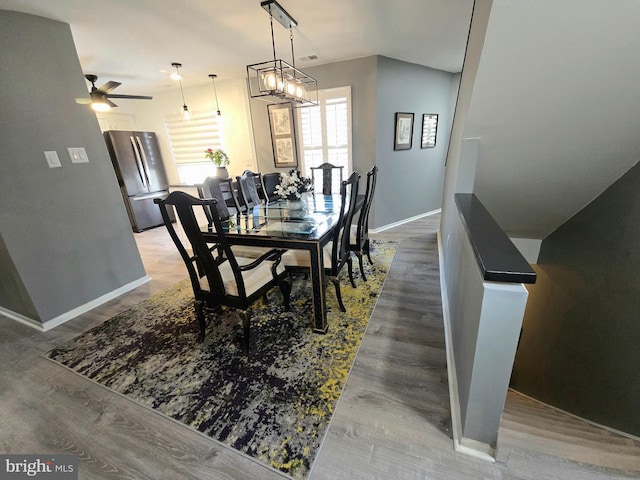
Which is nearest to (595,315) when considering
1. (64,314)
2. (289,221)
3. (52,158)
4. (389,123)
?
(289,221)

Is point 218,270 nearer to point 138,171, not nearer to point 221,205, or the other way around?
point 221,205

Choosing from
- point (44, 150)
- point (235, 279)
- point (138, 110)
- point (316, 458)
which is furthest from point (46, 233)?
point (138, 110)

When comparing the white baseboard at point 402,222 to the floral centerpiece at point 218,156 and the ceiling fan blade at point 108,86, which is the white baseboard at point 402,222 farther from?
the ceiling fan blade at point 108,86

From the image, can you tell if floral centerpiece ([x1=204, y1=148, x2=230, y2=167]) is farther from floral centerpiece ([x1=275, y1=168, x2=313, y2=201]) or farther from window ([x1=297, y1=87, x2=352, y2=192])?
floral centerpiece ([x1=275, y1=168, x2=313, y2=201])

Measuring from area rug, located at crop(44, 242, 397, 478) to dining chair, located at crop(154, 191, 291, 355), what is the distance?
0.20 metres

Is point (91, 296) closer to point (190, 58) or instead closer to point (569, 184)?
point (190, 58)

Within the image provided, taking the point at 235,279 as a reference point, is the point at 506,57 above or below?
above

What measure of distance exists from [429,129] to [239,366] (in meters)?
4.56

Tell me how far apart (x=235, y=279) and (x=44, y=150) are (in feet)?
6.79

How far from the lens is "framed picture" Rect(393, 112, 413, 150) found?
3875 mm

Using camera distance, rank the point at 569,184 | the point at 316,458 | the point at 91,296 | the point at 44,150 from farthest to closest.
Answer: the point at 91,296, the point at 44,150, the point at 569,184, the point at 316,458

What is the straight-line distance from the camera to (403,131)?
398 centimetres

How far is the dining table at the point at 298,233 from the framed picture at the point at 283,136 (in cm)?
189

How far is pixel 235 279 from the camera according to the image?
1675 mm
